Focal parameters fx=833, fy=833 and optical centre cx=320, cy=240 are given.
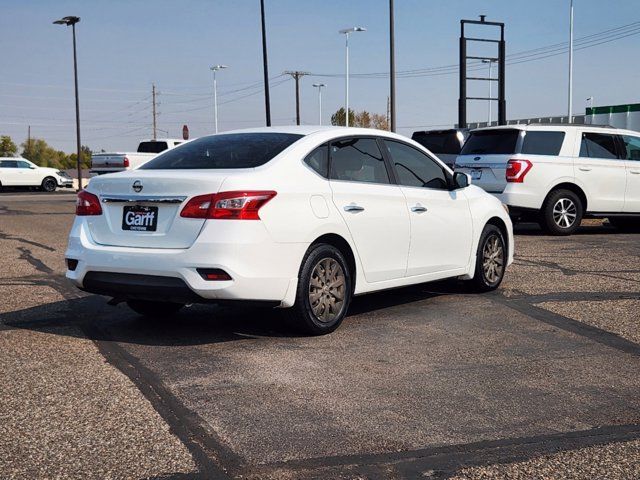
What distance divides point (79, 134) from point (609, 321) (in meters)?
45.2

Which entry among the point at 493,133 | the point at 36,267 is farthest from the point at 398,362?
the point at 493,133

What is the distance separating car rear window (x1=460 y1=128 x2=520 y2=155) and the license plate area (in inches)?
355

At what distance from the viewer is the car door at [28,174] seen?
41812 millimetres

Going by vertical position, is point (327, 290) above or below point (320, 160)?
below

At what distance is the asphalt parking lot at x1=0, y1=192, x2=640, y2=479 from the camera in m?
3.71

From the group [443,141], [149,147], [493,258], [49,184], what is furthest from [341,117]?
[493,258]

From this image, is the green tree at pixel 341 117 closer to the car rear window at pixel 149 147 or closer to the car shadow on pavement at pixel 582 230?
the car rear window at pixel 149 147

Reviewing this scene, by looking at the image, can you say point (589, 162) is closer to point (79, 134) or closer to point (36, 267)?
point (36, 267)

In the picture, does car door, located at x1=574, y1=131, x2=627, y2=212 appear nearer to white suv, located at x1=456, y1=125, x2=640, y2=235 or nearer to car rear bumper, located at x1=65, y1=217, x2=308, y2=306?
white suv, located at x1=456, y1=125, x2=640, y2=235

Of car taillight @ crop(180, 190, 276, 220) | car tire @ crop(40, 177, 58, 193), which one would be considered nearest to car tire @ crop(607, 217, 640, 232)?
car taillight @ crop(180, 190, 276, 220)

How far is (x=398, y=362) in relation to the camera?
18.1 feet

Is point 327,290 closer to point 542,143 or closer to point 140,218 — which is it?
point 140,218

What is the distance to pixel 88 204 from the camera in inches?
249

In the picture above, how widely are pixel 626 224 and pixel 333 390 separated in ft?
42.5
